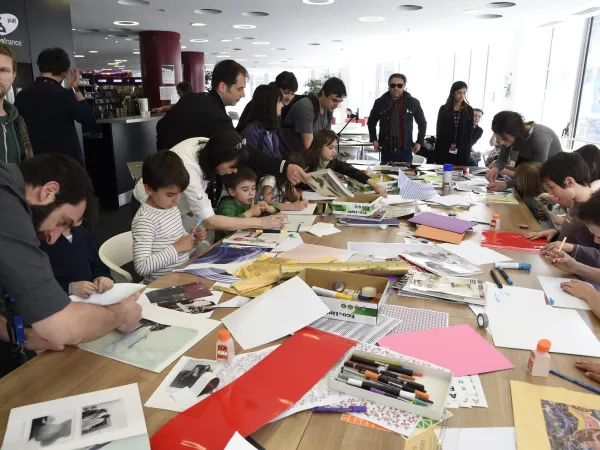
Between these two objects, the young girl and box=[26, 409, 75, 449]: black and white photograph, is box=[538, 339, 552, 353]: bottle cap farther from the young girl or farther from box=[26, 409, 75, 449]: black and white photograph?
the young girl

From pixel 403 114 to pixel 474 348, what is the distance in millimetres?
4013

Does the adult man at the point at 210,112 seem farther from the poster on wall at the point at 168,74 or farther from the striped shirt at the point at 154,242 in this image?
the poster on wall at the point at 168,74

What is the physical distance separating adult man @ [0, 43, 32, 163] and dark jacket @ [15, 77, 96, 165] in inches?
39.3

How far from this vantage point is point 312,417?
3.11ft

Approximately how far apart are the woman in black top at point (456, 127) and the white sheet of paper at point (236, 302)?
12.2ft

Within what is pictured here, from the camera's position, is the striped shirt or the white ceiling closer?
the striped shirt

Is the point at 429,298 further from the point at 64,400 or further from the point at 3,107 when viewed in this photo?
the point at 3,107

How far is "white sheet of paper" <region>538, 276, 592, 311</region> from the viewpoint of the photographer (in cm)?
146

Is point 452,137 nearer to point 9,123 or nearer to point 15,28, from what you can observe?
point 9,123

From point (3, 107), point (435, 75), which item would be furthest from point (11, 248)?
point (435, 75)

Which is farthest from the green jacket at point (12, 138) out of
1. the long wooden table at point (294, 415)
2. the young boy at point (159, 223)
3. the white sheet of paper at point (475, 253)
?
the white sheet of paper at point (475, 253)

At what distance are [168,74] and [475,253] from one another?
7.86 metres

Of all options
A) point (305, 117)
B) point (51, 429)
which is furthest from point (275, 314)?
point (305, 117)

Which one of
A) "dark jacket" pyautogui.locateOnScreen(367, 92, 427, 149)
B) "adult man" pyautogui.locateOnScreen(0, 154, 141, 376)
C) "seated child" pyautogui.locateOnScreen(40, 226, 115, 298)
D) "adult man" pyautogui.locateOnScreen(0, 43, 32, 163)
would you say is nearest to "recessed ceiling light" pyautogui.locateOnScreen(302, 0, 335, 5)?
"dark jacket" pyautogui.locateOnScreen(367, 92, 427, 149)
